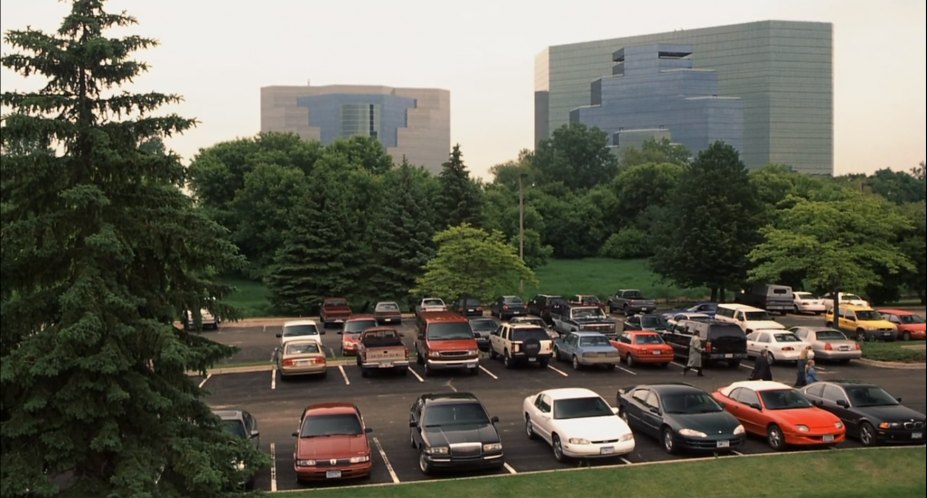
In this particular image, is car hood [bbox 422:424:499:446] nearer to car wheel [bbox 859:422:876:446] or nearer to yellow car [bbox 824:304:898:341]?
car wheel [bbox 859:422:876:446]

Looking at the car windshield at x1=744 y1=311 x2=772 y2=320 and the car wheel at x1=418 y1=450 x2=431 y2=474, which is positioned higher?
the car windshield at x1=744 y1=311 x2=772 y2=320

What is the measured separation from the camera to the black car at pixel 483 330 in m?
37.2

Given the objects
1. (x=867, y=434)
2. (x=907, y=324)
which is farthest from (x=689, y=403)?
(x=907, y=324)

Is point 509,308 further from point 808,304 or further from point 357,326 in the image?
point 808,304

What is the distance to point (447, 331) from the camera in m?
31.8

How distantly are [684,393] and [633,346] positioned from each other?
13074 mm

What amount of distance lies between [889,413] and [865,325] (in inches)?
856

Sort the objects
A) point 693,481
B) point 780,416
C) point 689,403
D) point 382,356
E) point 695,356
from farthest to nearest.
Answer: point 382,356 < point 695,356 < point 689,403 < point 780,416 < point 693,481

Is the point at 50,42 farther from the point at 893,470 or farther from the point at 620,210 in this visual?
the point at 620,210

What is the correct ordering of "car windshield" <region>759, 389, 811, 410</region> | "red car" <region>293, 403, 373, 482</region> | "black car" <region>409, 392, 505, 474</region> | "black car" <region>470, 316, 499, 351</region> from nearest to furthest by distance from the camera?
"red car" <region>293, 403, 373, 482</region> → "black car" <region>409, 392, 505, 474</region> → "car windshield" <region>759, 389, 811, 410</region> → "black car" <region>470, 316, 499, 351</region>

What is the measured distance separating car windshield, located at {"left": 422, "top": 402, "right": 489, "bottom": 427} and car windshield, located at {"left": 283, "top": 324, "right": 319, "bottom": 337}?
1933cm

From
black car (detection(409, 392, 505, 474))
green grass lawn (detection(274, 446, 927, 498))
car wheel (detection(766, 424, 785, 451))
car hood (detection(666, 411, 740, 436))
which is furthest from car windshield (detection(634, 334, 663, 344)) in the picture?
green grass lawn (detection(274, 446, 927, 498))

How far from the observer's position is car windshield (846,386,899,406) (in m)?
19.8

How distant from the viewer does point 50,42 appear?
11.3 meters
